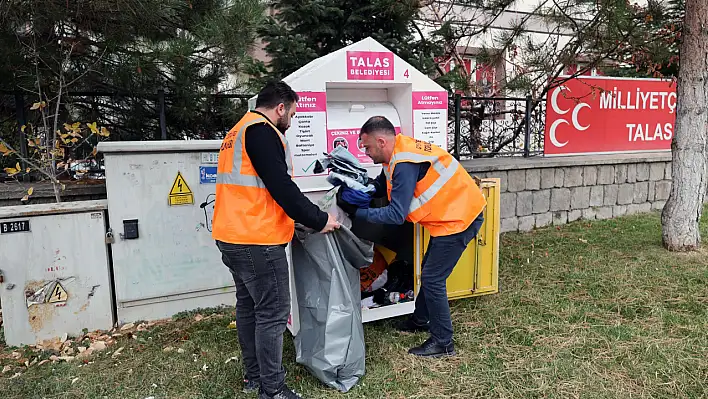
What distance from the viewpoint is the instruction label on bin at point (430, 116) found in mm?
3354

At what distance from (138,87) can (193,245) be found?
1.68 meters

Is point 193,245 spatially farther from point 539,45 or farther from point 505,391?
point 539,45

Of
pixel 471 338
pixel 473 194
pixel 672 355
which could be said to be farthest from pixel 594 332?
pixel 473 194

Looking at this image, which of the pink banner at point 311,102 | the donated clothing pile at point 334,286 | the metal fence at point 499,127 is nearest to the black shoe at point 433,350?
the donated clothing pile at point 334,286

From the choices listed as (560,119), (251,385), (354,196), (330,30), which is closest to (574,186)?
(560,119)

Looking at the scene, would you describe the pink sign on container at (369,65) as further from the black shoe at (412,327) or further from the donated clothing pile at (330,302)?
the black shoe at (412,327)

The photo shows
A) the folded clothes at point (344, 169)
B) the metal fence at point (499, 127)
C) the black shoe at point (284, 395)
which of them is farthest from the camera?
the metal fence at point (499, 127)

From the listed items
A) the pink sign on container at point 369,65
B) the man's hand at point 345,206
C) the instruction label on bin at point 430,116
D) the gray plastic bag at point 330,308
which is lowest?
the gray plastic bag at point 330,308

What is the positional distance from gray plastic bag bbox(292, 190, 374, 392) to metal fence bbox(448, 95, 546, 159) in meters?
3.76

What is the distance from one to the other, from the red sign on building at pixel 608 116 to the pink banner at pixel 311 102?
4235 mm

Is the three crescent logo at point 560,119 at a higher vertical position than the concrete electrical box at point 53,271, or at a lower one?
higher

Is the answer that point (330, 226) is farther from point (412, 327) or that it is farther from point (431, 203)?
point (412, 327)

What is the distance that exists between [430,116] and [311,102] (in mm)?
905

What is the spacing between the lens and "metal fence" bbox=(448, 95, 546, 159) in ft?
20.6
